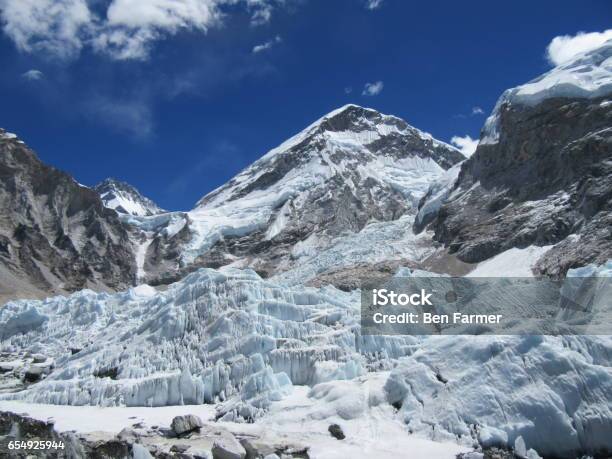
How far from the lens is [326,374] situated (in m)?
34.2

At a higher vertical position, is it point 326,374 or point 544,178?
point 544,178

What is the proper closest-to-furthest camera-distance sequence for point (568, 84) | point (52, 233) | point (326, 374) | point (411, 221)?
point (326, 374), point (568, 84), point (411, 221), point (52, 233)

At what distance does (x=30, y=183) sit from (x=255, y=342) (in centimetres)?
14566

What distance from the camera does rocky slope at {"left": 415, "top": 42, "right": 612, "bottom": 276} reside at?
92.5 m

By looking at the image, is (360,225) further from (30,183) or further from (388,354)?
(388,354)

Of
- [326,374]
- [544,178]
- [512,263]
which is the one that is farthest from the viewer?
[544,178]

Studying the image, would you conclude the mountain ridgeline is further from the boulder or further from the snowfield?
the boulder

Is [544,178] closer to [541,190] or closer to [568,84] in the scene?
[541,190]

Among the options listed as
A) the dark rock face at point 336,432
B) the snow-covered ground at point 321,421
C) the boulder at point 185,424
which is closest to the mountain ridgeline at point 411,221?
the snow-covered ground at point 321,421

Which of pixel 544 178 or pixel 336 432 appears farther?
pixel 544 178

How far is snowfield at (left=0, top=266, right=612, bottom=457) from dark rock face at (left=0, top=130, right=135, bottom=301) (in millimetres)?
97814

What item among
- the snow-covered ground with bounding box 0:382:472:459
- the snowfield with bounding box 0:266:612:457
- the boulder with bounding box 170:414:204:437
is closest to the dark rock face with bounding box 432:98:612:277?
the snowfield with bounding box 0:266:612:457

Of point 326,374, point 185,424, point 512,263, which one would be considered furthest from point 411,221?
point 185,424

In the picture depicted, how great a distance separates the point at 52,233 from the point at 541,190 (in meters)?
122
